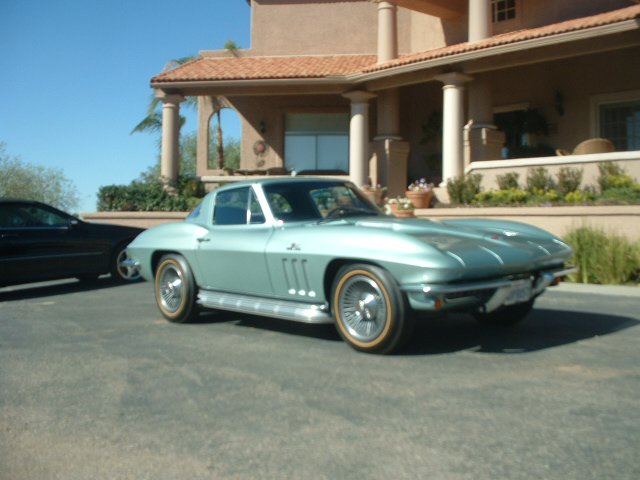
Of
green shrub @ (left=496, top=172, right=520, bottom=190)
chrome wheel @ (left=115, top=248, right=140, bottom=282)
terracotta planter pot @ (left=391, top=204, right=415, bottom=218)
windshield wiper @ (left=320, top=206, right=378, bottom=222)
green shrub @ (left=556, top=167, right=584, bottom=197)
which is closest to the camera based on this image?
windshield wiper @ (left=320, top=206, right=378, bottom=222)

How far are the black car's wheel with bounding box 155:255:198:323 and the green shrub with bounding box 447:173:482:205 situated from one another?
8.59 metres

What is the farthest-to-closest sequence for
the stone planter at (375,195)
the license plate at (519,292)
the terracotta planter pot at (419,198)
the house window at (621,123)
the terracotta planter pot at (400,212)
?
the stone planter at (375,195), the house window at (621,123), the terracotta planter pot at (419,198), the terracotta planter pot at (400,212), the license plate at (519,292)

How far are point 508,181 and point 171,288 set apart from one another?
29.4 feet

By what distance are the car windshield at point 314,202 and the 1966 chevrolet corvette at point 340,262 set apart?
0.01 metres

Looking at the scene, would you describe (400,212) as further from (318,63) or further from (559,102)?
(318,63)

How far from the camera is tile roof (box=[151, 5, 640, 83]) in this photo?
1451 centimetres

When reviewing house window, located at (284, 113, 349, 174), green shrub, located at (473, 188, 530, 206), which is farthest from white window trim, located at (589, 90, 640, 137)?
house window, located at (284, 113, 349, 174)

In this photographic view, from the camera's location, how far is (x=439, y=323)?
264 inches

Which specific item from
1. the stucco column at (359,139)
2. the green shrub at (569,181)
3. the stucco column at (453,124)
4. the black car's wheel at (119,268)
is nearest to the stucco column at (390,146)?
the stucco column at (359,139)

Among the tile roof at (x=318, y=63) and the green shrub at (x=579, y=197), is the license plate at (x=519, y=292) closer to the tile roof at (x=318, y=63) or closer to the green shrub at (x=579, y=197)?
the green shrub at (x=579, y=197)

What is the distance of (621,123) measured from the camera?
16406 millimetres

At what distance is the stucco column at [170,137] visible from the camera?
1864 centimetres

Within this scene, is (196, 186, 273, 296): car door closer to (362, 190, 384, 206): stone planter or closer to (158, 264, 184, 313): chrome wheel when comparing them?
(158, 264, 184, 313): chrome wheel

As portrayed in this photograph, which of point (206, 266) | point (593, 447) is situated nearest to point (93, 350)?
point (206, 266)
